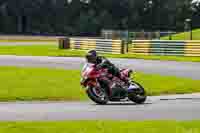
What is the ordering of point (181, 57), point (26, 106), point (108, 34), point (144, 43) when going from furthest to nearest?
point (108, 34) → point (144, 43) → point (181, 57) → point (26, 106)

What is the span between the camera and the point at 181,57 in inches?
1512

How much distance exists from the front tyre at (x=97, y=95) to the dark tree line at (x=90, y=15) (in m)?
80.0

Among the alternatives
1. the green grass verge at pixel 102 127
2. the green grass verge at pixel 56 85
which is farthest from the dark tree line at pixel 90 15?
the green grass verge at pixel 102 127

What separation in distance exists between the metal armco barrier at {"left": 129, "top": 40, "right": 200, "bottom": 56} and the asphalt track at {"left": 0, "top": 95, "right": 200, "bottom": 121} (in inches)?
848

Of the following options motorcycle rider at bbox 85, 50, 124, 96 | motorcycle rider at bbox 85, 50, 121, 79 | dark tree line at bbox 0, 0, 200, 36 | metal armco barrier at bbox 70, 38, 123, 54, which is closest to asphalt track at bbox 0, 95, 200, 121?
motorcycle rider at bbox 85, 50, 124, 96

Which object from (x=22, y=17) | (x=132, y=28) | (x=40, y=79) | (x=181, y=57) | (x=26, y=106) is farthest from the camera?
(x=132, y=28)

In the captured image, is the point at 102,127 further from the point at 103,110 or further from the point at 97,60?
the point at 97,60

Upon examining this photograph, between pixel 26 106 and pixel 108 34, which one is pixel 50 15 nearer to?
pixel 108 34

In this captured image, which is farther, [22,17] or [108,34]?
[22,17]

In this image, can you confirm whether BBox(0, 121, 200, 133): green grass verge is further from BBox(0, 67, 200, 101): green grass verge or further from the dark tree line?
the dark tree line

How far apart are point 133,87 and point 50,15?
8415 centimetres

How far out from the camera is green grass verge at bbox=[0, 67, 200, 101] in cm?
1831

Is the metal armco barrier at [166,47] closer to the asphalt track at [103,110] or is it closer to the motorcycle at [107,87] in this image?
the asphalt track at [103,110]

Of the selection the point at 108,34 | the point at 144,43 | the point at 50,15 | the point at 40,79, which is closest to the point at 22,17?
the point at 50,15
